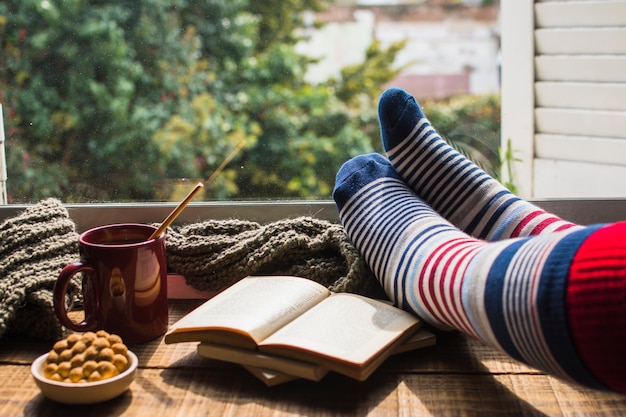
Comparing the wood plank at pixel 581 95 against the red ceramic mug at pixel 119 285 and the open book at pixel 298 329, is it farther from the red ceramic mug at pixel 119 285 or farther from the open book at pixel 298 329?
the red ceramic mug at pixel 119 285

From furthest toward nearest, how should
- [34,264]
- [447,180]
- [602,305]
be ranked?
[447,180], [34,264], [602,305]

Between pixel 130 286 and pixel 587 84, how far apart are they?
0.79 metres

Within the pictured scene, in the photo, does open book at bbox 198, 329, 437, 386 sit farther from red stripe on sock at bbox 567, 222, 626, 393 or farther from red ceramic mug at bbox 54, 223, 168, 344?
red stripe on sock at bbox 567, 222, 626, 393

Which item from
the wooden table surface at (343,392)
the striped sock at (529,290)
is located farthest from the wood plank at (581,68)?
the wooden table surface at (343,392)

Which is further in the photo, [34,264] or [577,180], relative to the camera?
[577,180]

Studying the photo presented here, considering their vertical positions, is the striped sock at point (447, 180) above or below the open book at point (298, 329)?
above

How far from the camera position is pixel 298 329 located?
0.72m

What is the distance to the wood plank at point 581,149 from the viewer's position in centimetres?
111

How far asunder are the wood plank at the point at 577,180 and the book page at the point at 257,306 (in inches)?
20.5

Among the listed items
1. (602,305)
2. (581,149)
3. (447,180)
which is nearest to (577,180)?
(581,149)

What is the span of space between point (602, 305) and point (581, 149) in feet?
2.17

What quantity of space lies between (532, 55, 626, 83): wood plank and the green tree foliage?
252mm

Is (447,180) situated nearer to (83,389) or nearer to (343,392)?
(343,392)

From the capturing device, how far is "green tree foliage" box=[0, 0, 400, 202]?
111cm
